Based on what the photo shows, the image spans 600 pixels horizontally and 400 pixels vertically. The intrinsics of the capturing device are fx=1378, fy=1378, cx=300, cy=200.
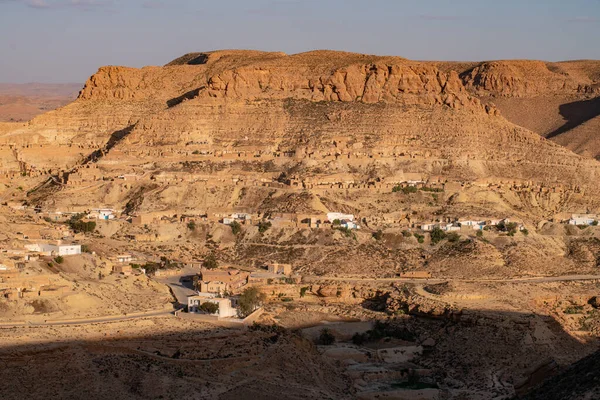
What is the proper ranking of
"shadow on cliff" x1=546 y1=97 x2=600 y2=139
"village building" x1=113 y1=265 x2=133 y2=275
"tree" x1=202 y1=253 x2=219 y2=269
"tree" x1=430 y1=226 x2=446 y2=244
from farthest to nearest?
1. "shadow on cliff" x1=546 y1=97 x2=600 y2=139
2. "tree" x1=430 y1=226 x2=446 y2=244
3. "tree" x1=202 y1=253 x2=219 y2=269
4. "village building" x1=113 y1=265 x2=133 y2=275

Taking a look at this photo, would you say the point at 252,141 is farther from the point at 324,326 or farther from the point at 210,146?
the point at 324,326

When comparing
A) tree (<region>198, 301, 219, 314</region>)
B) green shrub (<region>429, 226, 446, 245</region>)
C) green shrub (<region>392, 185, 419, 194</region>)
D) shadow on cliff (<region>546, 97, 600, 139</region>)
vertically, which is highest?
shadow on cliff (<region>546, 97, 600, 139</region>)

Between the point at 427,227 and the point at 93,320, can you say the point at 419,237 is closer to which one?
the point at 427,227

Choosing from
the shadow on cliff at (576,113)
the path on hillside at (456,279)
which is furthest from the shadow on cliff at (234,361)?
the shadow on cliff at (576,113)

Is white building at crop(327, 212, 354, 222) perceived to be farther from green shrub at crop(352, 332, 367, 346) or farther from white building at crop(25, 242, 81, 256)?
green shrub at crop(352, 332, 367, 346)

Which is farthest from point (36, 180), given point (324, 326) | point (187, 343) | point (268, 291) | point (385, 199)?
point (187, 343)

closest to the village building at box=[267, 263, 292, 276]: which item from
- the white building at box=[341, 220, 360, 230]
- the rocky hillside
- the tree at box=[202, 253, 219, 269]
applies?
the tree at box=[202, 253, 219, 269]
